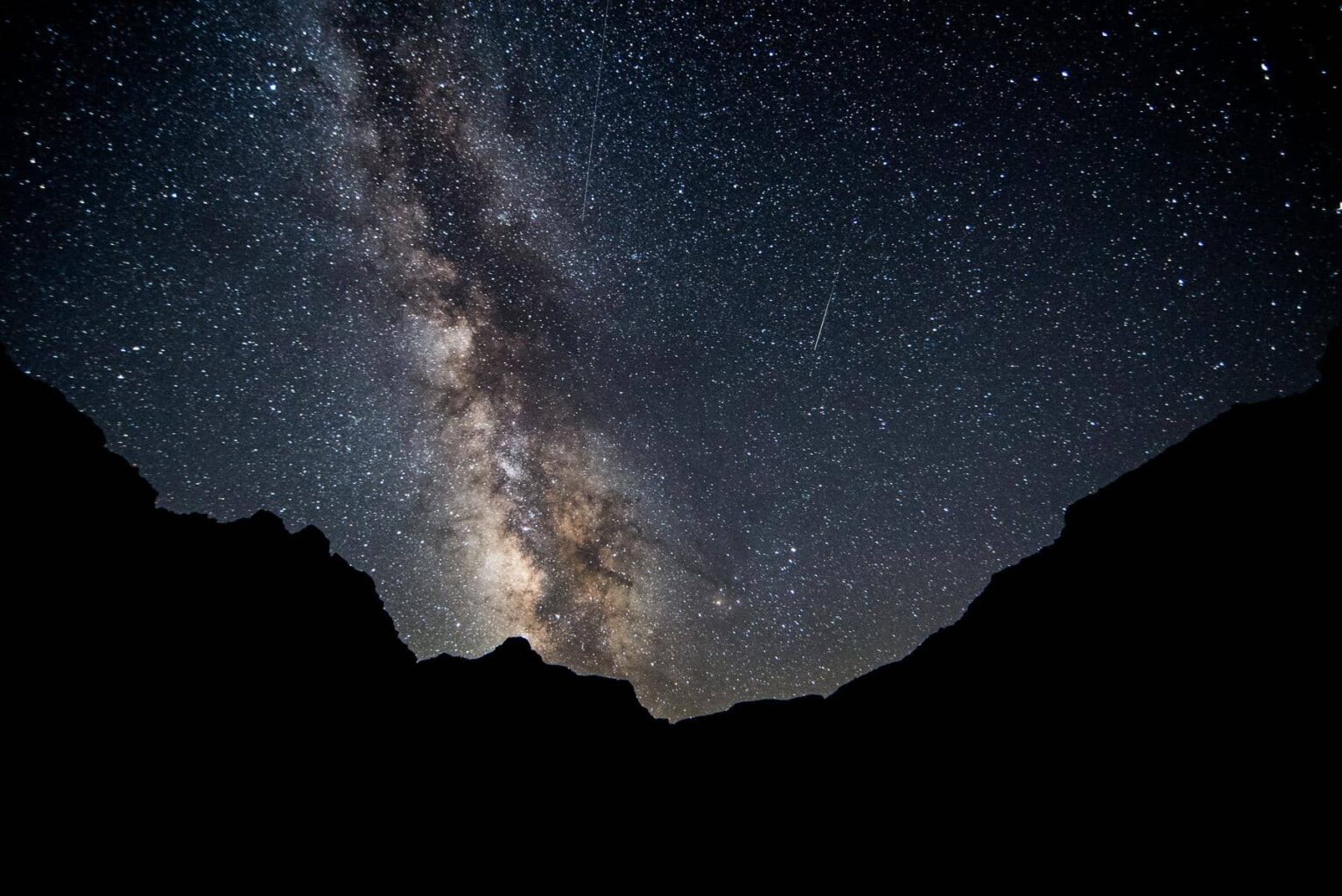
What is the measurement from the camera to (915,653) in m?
16.9

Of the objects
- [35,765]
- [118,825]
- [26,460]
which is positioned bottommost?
[118,825]

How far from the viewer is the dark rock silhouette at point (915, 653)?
905cm

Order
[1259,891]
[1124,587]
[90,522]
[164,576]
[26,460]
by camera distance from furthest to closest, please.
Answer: [164,576]
[90,522]
[26,460]
[1124,587]
[1259,891]

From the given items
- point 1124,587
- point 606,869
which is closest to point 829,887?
point 606,869

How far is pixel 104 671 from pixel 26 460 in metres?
6.18

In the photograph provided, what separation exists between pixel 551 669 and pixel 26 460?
20234 millimetres

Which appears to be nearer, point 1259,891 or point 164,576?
point 1259,891

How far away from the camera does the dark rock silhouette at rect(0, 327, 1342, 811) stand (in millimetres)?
9055

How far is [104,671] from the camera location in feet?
41.0

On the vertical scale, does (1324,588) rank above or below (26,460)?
below

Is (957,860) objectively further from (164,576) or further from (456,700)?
(164,576)

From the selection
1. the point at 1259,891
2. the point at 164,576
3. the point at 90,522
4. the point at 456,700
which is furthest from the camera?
the point at 456,700

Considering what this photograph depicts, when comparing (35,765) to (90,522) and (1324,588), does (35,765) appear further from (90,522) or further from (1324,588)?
(1324,588)

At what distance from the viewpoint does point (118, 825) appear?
1063cm
